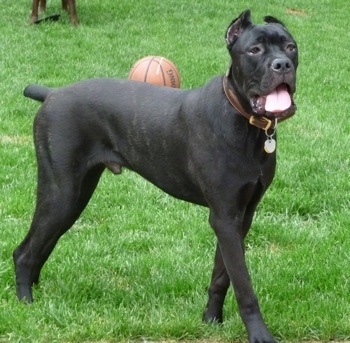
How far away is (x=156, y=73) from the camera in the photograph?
8203 mm

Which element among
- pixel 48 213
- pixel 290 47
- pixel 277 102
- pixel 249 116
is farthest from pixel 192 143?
pixel 48 213

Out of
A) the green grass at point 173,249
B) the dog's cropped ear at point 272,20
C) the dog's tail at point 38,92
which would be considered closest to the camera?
the dog's cropped ear at point 272,20

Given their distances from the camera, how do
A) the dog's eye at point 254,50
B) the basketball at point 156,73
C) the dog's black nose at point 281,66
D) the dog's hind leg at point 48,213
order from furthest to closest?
the basketball at point 156,73
the dog's hind leg at point 48,213
the dog's eye at point 254,50
the dog's black nose at point 281,66

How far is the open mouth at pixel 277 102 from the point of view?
390 cm

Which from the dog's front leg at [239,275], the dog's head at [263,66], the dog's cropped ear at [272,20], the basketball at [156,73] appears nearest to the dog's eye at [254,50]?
the dog's head at [263,66]

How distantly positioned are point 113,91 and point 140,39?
346 inches

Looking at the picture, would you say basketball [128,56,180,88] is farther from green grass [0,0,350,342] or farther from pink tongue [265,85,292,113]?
pink tongue [265,85,292,113]

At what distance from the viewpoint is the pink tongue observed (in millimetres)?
3908

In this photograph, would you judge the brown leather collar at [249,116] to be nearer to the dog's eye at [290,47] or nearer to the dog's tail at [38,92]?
the dog's eye at [290,47]

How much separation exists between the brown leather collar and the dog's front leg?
0.49 m

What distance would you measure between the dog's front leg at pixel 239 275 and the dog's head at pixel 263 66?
60 centimetres

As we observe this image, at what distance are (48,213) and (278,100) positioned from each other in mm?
1634

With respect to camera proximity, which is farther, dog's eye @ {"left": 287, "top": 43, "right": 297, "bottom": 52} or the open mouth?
dog's eye @ {"left": 287, "top": 43, "right": 297, "bottom": 52}

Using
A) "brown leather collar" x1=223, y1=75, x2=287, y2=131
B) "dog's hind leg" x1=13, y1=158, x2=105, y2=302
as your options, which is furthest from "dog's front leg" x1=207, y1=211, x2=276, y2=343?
"dog's hind leg" x1=13, y1=158, x2=105, y2=302
